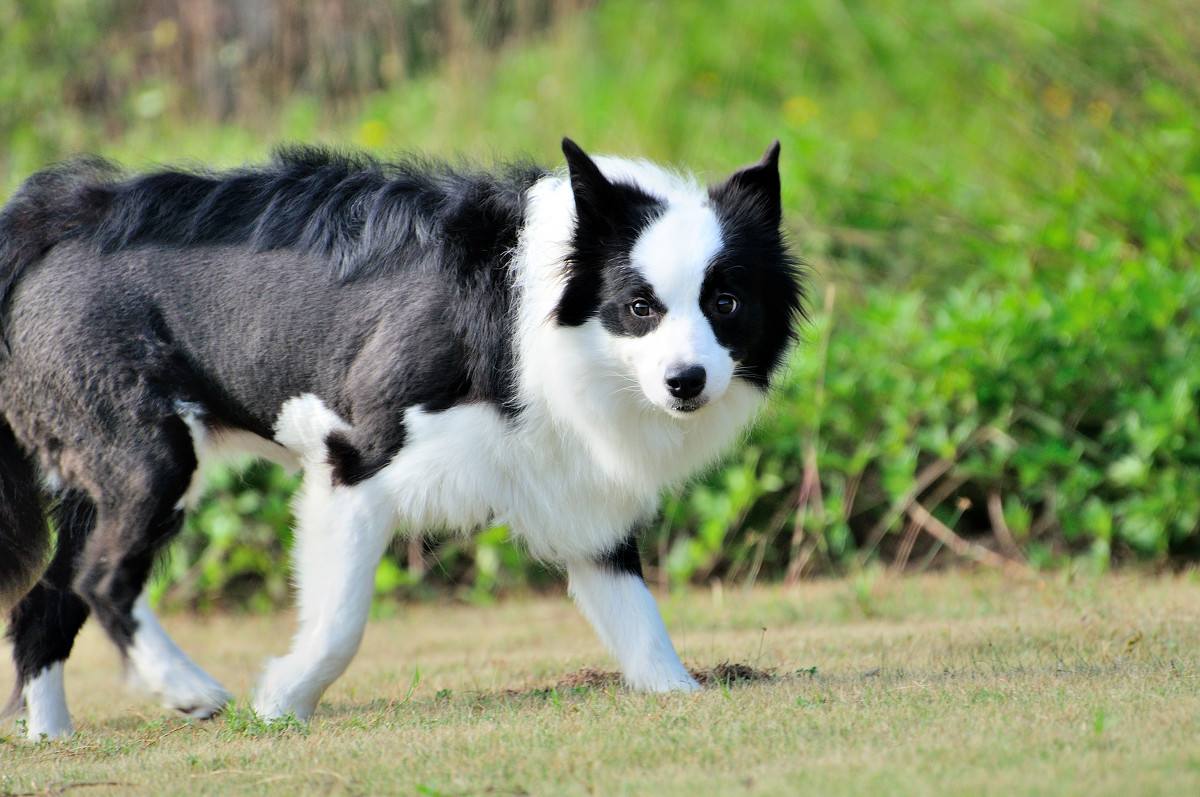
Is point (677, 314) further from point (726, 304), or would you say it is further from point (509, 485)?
point (509, 485)

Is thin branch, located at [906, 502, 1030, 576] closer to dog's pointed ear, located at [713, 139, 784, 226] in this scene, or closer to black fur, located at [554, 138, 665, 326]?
dog's pointed ear, located at [713, 139, 784, 226]

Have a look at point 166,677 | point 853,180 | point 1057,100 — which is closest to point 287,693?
point 166,677

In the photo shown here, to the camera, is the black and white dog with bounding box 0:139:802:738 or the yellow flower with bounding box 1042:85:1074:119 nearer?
the black and white dog with bounding box 0:139:802:738

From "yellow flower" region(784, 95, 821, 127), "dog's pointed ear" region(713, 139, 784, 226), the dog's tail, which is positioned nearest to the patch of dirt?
"dog's pointed ear" region(713, 139, 784, 226)

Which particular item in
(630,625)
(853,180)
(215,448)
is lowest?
(630,625)

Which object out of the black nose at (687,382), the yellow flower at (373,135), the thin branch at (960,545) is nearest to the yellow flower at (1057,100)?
the thin branch at (960,545)

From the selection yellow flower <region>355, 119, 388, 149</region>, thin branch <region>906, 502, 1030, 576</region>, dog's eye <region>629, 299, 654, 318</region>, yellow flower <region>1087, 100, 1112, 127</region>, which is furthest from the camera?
yellow flower <region>355, 119, 388, 149</region>

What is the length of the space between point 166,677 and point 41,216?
1484mm

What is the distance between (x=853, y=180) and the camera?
25.9ft

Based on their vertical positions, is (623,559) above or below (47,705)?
above

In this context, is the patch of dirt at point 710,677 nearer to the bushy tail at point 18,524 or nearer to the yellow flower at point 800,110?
the bushy tail at point 18,524

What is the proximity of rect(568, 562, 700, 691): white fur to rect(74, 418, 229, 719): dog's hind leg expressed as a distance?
1123mm

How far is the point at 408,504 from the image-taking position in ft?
13.3

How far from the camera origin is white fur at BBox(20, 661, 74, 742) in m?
4.36
